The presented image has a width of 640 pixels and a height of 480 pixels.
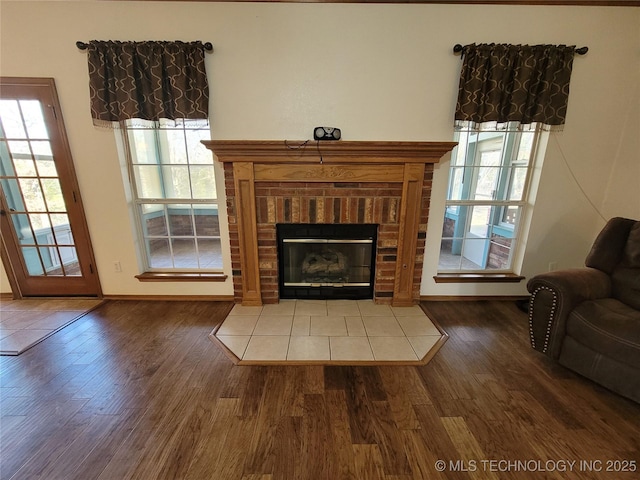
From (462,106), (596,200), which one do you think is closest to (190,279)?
(462,106)

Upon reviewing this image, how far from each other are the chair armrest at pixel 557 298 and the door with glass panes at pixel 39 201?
12.8 ft

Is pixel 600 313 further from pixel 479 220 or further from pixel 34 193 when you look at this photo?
pixel 34 193

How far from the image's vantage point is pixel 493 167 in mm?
2553

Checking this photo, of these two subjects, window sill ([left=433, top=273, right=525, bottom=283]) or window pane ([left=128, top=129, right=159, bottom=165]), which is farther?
window sill ([left=433, top=273, right=525, bottom=283])

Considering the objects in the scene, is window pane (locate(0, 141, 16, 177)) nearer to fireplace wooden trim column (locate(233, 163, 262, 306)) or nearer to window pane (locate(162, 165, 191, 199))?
window pane (locate(162, 165, 191, 199))

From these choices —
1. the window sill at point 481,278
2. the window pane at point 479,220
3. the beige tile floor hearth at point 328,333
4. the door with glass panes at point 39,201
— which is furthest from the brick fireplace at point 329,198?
the door with glass panes at point 39,201

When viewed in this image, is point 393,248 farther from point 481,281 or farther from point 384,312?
point 481,281

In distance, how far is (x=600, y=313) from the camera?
159cm

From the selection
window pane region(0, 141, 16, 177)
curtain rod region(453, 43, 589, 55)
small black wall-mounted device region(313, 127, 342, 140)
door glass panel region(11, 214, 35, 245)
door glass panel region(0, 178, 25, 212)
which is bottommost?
door glass panel region(11, 214, 35, 245)

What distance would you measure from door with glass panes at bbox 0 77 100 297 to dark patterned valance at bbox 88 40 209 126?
0.50m

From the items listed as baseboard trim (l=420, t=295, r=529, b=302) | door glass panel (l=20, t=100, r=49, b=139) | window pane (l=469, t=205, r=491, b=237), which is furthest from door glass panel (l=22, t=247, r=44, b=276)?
window pane (l=469, t=205, r=491, b=237)

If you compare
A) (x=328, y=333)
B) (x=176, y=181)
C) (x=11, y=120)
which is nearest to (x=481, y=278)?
(x=328, y=333)

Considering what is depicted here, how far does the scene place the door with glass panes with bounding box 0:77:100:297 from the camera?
7.46 feet

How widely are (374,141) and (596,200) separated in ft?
7.40
